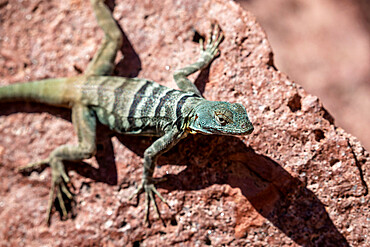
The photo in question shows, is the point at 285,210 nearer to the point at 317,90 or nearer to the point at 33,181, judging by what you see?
the point at 33,181

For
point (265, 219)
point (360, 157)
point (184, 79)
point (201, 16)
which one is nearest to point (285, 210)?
point (265, 219)

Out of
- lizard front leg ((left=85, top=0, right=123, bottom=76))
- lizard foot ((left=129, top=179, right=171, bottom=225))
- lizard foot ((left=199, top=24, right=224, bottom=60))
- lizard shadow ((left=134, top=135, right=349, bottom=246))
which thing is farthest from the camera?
lizard front leg ((left=85, top=0, right=123, bottom=76))

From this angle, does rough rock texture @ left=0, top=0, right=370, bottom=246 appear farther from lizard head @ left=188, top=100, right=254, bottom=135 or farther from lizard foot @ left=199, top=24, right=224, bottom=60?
lizard head @ left=188, top=100, right=254, bottom=135

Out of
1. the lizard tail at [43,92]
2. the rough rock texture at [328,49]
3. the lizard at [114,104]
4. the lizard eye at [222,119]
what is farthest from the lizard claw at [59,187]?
the rough rock texture at [328,49]

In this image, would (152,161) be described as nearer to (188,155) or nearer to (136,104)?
(188,155)

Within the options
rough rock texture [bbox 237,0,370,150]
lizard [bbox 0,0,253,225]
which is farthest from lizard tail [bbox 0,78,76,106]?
rough rock texture [bbox 237,0,370,150]

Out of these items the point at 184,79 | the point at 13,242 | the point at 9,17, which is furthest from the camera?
the point at 9,17
